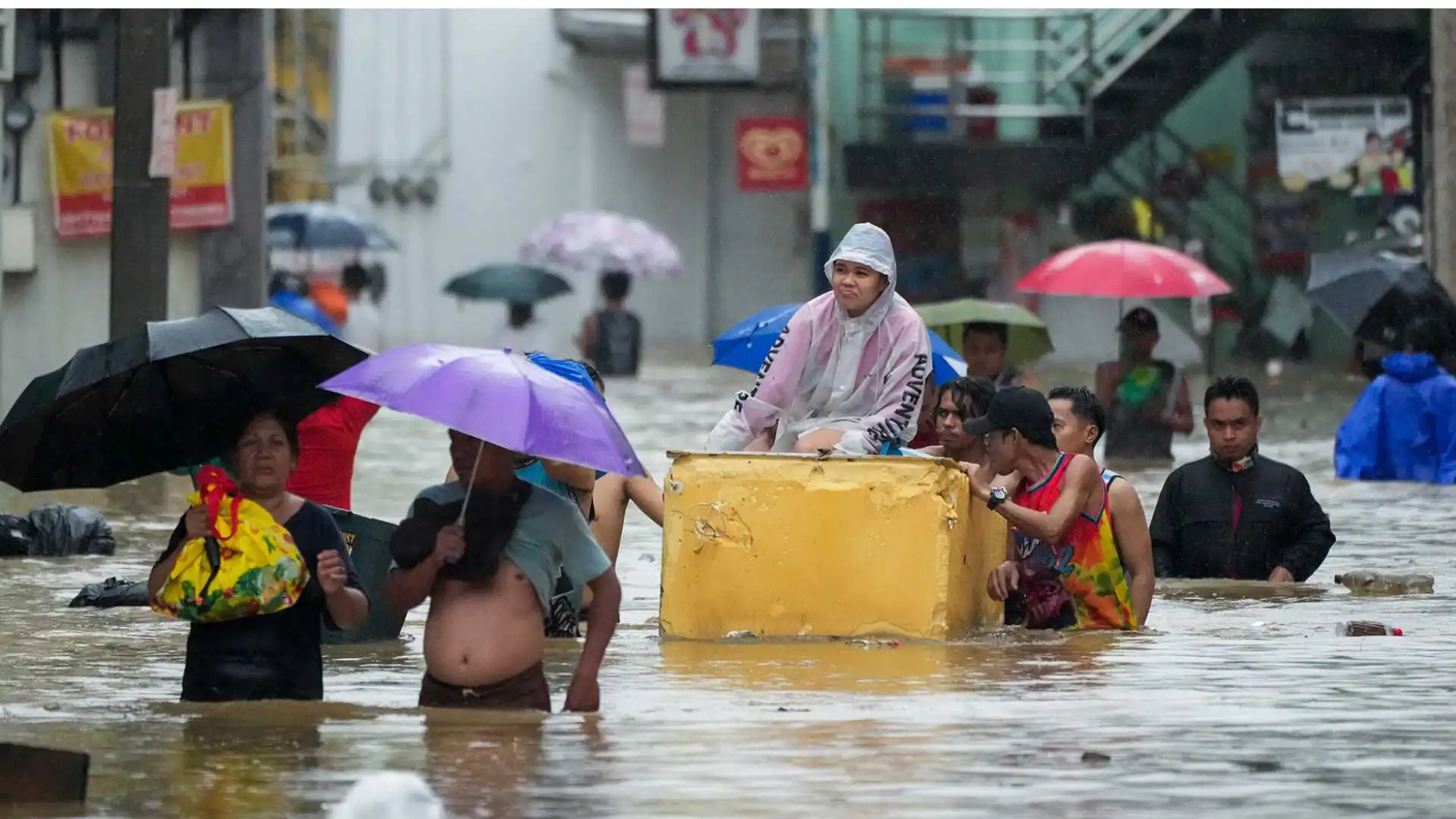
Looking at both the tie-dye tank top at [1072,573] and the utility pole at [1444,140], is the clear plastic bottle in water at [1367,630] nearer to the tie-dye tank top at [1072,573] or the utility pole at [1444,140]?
the tie-dye tank top at [1072,573]

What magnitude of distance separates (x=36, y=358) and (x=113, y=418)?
636 inches

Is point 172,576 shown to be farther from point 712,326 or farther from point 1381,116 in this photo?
point 712,326

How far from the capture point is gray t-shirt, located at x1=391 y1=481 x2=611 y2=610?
793 centimetres

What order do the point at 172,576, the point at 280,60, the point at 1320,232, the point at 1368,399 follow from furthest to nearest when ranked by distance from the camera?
1. the point at 280,60
2. the point at 1320,232
3. the point at 1368,399
4. the point at 172,576

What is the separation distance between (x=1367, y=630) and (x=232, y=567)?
500cm

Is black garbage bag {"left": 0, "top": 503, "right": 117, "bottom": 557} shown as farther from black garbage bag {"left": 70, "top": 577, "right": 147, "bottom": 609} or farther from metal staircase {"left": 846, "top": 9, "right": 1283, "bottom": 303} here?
metal staircase {"left": 846, "top": 9, "right": 1283, "bottom": 303}

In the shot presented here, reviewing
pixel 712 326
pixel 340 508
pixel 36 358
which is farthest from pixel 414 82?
pixel 340 508

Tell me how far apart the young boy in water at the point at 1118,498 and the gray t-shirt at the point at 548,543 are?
297 centimetres

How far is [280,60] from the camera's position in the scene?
4678cm

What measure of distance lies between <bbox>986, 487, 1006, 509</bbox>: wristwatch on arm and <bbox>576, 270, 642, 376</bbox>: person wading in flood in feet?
90.6

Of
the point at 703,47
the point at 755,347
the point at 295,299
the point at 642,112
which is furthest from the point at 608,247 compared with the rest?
the point at 755,347

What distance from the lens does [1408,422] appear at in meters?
19.2

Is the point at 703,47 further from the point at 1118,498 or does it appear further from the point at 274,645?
the point at 274,645

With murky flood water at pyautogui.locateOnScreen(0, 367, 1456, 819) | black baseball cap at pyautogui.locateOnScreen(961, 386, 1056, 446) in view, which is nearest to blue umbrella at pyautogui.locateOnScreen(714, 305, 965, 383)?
murky flood water at pyautogui.locateOnScreen(0, 367, 1456, 819)
